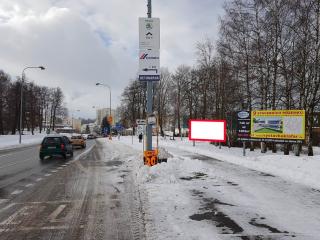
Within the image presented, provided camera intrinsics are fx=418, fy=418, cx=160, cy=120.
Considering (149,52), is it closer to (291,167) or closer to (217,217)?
(291,167)

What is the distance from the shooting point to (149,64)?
55.0 feet

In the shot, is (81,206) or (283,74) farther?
(283,74)

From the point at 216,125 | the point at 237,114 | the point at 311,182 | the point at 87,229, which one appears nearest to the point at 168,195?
the point at 87,229

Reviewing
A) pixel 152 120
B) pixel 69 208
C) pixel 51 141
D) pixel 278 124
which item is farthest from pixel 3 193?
pixel 278 124

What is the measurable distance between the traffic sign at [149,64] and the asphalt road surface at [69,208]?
4.18 meters

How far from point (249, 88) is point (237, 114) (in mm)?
5835

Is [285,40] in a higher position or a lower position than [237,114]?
higher

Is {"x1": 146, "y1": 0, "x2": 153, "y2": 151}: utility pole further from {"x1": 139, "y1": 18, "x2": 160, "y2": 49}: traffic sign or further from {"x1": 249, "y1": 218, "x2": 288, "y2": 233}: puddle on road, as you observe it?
{"x1": 249, "y1": 218, "x2": 288, "y2": 233}: puddle on road

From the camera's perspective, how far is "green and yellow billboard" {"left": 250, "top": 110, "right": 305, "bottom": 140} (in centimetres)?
2181

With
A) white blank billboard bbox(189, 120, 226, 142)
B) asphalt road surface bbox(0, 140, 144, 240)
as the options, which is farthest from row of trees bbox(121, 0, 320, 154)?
asphalt road surface bbox(0, 140, 144, 240)

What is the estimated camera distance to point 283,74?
26938 millimetres

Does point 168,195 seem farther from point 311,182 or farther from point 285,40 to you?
point 285,40

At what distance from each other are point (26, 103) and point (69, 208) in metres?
88.6

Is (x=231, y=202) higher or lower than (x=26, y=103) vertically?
lower
